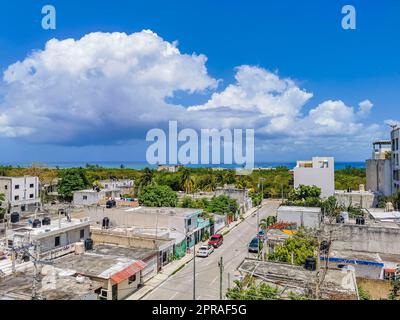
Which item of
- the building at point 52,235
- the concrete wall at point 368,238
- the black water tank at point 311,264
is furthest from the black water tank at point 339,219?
the building at point 52,235

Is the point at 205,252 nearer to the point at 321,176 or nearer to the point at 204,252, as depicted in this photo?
the point at 204,252

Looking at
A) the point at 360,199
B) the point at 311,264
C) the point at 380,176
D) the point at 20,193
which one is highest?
the point at 380,176

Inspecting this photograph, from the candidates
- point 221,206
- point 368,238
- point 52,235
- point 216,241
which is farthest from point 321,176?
point 52,235

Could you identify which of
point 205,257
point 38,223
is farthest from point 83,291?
point 205,257

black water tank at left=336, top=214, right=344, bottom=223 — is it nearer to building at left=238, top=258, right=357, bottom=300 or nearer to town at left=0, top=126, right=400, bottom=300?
town at left=0, top=126, right=400, bottom=300

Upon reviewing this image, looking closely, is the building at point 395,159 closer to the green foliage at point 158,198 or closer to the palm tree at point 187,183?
the green foliage at point 158,198

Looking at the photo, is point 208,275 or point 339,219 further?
point 339,219
